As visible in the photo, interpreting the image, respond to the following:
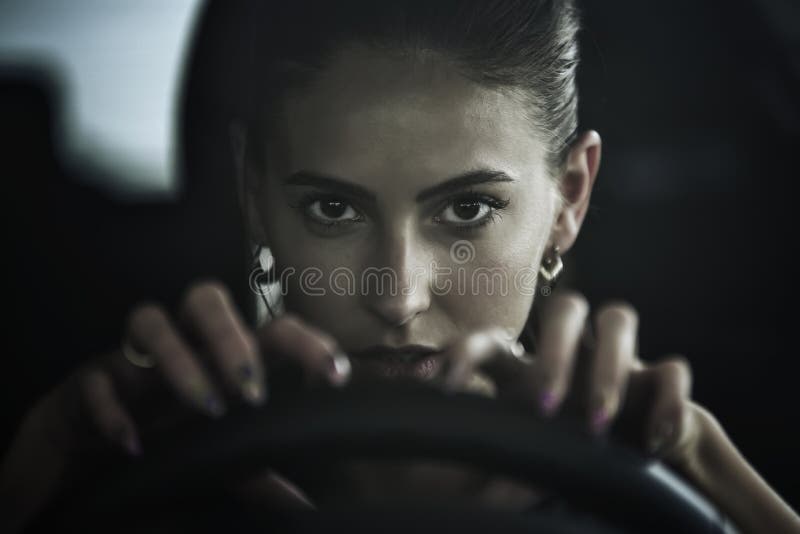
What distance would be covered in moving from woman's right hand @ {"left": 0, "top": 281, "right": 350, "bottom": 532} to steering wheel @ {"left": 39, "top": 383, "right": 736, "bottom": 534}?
0.02 meters

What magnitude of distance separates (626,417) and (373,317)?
0.97 feet

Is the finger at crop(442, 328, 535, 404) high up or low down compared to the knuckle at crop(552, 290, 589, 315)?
down

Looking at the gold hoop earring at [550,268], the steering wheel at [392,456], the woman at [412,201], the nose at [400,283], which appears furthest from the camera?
the gold hoop earring at [550,268]

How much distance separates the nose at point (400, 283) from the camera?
2.28 feet

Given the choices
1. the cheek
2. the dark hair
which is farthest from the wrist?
the dark hair

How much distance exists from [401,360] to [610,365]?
0.96 feet

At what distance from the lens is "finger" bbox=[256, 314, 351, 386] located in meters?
0.42

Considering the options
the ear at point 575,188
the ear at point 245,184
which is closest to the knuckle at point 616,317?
the ear at point 575,188

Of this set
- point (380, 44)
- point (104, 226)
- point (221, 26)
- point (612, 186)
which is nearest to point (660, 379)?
point (380, 44)

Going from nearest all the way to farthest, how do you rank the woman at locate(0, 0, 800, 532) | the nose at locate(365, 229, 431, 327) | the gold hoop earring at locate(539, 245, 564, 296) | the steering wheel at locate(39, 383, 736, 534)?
the steering wheel at locate(39, 383, 736, 534) < the woman at locate(0, 0, 800, 532) < the nose at locate(365, 229, 431, 327) < the gold hoop earring at locate(539, 245, 564, 296)

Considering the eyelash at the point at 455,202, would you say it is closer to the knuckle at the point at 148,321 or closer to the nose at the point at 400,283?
the nose at the point at 400,283

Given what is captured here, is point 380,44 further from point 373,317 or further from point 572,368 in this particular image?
point 572,368

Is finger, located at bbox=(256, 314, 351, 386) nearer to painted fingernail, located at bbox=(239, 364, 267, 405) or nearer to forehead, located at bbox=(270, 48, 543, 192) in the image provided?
painted fingernail, located at bbox=(239, 364, 267, 405)

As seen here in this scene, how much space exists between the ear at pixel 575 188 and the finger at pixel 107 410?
50cm
